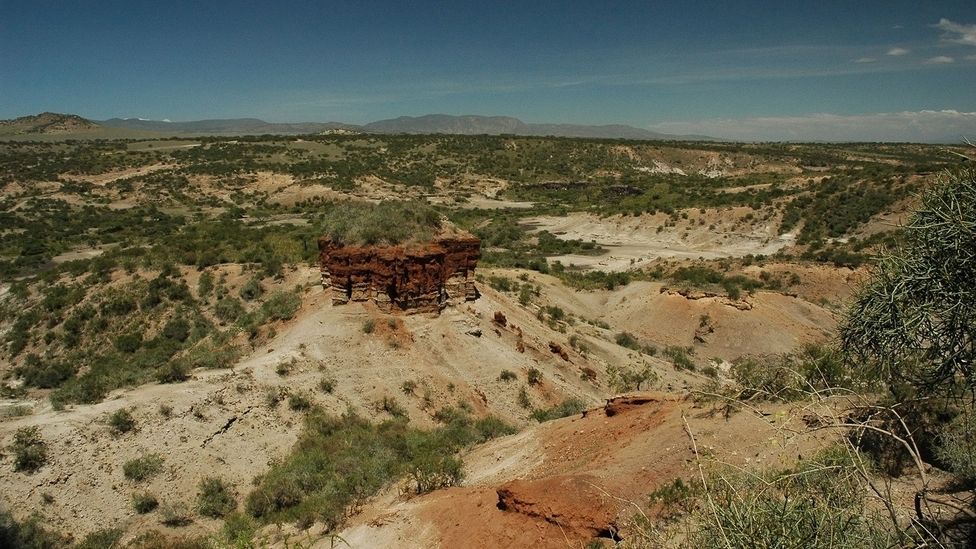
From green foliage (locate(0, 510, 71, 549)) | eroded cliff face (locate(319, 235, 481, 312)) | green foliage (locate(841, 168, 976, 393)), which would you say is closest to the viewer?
green foliage (locate(841, 168, 976, 393))

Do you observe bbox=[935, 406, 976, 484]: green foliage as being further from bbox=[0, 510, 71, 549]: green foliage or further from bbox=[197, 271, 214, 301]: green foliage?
bbox=[197, 271, 214, 301]: green foliage

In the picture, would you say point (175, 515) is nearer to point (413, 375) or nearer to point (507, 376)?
point (413, 375)

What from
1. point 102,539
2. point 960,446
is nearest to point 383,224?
point 102,539

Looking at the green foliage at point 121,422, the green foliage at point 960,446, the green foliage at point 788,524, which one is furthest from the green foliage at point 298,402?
the green foliage at point 960,446

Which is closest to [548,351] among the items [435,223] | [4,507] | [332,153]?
[435,223]

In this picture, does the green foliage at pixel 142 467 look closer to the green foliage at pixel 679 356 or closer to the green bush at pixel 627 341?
the green foliage at pixel 679 356

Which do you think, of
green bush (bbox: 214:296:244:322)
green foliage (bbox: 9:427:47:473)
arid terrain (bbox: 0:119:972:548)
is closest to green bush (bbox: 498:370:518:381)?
arid terrain (bbox: 0:119:972:548)
